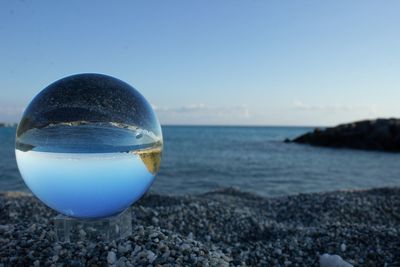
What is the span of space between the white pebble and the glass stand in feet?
8.29

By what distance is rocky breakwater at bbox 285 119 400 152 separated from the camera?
44.9 m

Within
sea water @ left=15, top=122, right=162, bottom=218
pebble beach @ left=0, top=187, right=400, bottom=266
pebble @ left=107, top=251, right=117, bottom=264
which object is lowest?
pebble beach @ left=0, top=187, right=400, bottom=266

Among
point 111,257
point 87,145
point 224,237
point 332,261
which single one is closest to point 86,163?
point 87,145

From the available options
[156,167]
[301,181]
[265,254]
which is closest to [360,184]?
[301,181]

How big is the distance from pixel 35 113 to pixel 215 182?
1655 centimetres

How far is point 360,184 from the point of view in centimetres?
1991

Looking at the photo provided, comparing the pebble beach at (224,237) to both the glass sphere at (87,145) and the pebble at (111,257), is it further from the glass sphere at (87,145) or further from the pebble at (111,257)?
the glass sphere at (87,145)

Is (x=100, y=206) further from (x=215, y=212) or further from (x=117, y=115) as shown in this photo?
(x=215, y=212)

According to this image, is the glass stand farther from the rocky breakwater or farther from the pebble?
the rocky breakwater

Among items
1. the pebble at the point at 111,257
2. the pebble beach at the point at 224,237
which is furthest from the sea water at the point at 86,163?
the pebble at the point at 111,257

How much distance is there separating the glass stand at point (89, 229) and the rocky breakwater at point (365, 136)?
45.7 meters

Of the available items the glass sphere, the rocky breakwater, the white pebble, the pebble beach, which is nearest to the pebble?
the pebble beach

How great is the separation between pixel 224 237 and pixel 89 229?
2.82 metres

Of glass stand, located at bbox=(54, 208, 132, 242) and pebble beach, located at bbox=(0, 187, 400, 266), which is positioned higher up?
glass stand, located at bbox=(54, 208, 132, 242)
